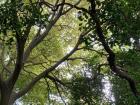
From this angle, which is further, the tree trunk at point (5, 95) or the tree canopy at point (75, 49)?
the tree trunk at point (5, 95)

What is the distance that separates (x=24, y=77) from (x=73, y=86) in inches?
210

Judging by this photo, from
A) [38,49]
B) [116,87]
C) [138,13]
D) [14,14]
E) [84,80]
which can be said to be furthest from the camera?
[38,49]

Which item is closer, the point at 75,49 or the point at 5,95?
the point at 5,95

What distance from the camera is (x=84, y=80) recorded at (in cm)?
1639

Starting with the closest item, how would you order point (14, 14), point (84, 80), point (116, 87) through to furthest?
point (14, 14) → point (116, 87) → point (84, 80)

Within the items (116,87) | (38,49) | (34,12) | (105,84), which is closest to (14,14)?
(34,12)

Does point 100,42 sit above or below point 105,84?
below

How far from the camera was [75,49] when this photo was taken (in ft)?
61.0

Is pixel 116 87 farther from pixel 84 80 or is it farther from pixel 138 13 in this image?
pixel 138 13

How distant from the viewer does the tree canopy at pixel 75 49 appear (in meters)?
9.24

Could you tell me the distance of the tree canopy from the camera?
9.24 meters

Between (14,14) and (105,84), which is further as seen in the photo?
(105,84)

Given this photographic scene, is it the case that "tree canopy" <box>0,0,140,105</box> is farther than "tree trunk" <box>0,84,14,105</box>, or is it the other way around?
"tree trunk" <box>0,84,14,105</box>

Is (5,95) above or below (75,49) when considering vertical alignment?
below
